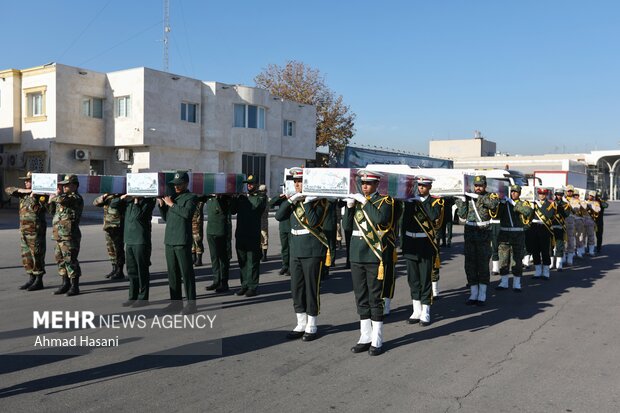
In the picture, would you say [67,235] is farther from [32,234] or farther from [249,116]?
[249,116]

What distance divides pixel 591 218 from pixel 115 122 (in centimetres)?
2414

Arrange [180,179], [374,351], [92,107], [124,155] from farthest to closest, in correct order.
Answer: [92,107]
[124,155]
[180,179]
[374,351]

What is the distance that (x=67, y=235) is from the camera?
8.55 m

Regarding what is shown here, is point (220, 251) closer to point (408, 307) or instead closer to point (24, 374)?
point (408, 307)

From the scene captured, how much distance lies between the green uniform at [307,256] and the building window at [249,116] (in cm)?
2770

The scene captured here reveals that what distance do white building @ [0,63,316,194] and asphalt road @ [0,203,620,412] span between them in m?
21.0

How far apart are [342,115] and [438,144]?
176 ft

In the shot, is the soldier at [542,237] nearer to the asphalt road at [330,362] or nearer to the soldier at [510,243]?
the soldier at [510,243]

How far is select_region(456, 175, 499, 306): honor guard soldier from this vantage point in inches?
333

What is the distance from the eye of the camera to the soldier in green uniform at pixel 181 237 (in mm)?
7484

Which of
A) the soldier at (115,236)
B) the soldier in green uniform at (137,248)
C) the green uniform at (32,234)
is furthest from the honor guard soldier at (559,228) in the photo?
the green uniform at (32,234)

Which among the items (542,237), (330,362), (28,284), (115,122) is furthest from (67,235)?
(115,122)

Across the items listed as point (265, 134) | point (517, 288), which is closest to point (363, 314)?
point (517, 288)

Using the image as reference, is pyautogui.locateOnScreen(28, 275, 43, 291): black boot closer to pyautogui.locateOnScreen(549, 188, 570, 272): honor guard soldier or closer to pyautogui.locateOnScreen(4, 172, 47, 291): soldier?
pyautogui.locateOnScreen(4, 172, 47, 291): soldier
